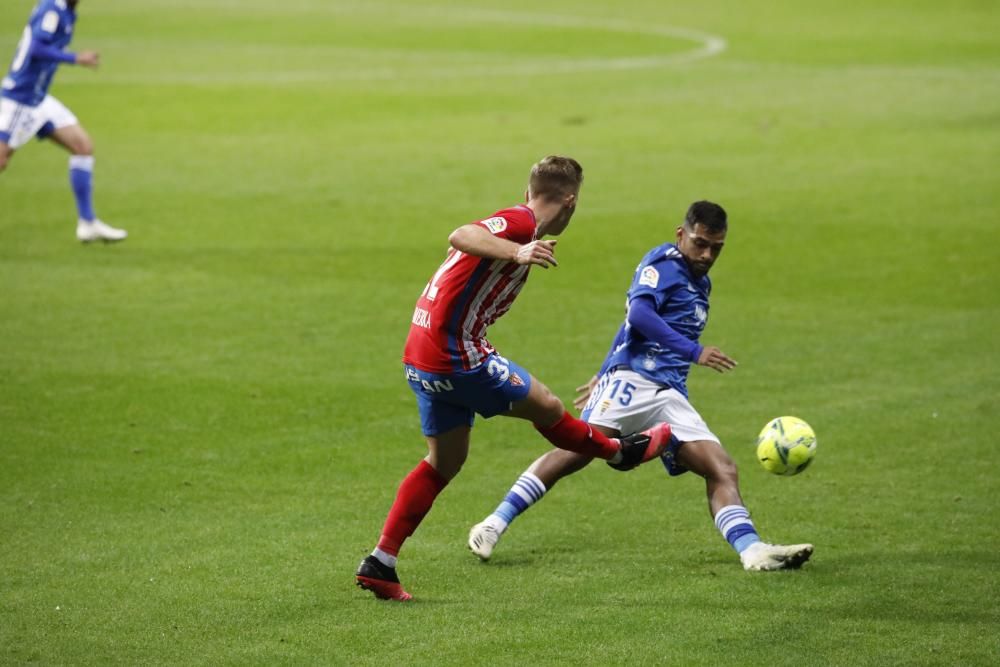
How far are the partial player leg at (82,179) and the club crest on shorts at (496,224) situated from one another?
10.0 m

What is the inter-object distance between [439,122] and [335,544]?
671 inches

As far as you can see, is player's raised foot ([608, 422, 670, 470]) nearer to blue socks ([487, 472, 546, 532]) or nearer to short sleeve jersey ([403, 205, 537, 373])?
blue socks ([487, 472, 546, 532])

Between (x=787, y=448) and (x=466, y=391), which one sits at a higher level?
(x=466, y=391)

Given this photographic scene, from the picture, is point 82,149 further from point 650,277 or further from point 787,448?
point 787,448

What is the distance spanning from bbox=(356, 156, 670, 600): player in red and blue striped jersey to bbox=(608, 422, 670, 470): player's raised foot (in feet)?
1.58

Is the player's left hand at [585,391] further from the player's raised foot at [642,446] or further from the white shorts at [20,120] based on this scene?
the white shorts at [20,120]

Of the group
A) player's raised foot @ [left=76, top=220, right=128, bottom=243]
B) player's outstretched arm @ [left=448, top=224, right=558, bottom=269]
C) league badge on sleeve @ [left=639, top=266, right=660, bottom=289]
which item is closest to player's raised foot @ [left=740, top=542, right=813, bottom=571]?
league badge on sleeve @ [left=639, top=266, right=660, bottom=289]

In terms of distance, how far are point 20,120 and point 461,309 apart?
1017 centimetres

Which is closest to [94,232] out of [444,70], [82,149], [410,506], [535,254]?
[82,149]

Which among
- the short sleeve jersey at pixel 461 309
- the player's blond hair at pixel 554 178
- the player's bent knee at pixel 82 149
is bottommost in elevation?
the player's bent knee at pixel 82 149

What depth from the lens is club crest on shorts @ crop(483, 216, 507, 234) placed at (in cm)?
690

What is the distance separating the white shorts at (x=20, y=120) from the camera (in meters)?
15.7

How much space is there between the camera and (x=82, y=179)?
52.3 feet

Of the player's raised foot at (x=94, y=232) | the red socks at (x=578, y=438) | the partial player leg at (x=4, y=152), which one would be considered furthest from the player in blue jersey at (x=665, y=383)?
the partial player leg at (x=4, y=152)
